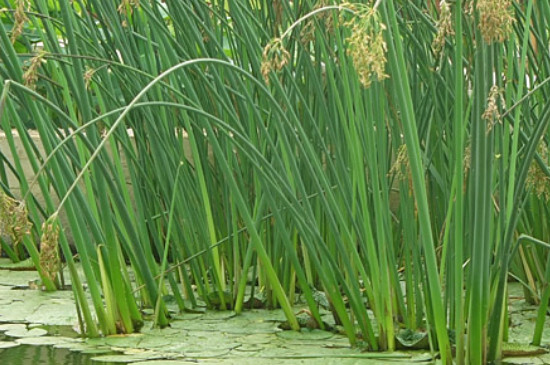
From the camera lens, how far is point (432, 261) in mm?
1632

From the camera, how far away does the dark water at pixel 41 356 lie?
194 centimetres

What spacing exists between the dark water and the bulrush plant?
0.11 metres

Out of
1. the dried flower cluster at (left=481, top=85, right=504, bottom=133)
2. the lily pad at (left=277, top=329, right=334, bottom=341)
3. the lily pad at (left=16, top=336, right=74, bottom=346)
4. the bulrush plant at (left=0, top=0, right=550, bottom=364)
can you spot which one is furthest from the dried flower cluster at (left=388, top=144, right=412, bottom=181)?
the lily pad at (left=16, top=336, right=74, bottom=346)

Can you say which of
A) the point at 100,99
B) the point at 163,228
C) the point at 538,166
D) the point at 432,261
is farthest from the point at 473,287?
the point at 163,228

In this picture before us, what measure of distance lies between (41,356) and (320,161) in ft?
2.42

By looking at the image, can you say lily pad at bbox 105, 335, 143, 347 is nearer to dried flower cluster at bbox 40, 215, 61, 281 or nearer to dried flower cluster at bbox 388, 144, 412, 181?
dried flower cluster at bbox 388, 144, 412, 181

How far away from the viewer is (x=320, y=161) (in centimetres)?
219

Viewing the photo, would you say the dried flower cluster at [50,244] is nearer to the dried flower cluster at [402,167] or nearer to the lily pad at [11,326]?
the dried flower cluster at [402,167]

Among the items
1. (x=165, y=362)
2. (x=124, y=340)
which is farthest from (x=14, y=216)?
(x=124, y=340)

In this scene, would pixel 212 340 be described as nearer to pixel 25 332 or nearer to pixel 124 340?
pixel 124 340

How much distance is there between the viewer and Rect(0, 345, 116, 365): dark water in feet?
6.37

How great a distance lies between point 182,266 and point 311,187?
39 cm

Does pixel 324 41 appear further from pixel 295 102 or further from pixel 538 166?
pixel 538 166

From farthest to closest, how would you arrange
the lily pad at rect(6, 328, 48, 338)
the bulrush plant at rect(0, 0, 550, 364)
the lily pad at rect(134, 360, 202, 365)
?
the lily pad at rect(6, 328, 48, 338) < the lily pad at rect(134, 360, 202, 365) < the bulrush plant at rect(0, 0, 550, 364)
